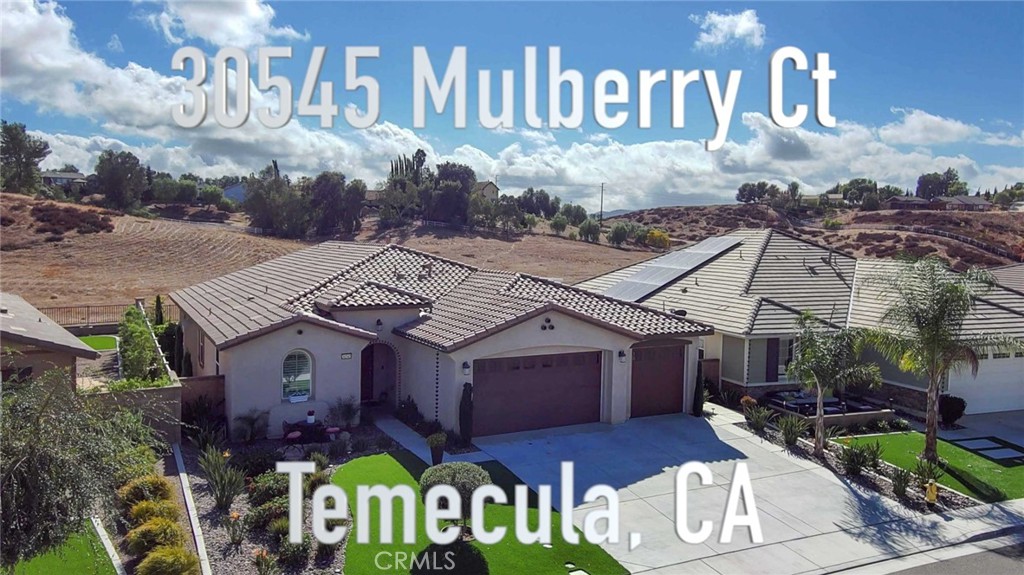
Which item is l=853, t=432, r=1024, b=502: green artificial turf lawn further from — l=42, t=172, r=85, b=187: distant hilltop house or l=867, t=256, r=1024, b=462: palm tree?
l=42, t=172, r=85, b=187: distant hilltop house

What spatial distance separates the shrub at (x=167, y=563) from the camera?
10414 mm

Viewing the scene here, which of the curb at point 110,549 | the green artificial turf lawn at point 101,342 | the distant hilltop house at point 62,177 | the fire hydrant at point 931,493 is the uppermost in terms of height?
the distant hilltop house at point 62,177

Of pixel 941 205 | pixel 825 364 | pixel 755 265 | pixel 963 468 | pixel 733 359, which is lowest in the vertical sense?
pixel 963 468

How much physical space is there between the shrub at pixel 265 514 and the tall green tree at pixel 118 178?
3129 inches

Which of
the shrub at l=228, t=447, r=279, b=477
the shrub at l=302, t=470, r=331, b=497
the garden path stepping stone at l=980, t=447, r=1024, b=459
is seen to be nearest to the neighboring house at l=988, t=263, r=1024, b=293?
the garden path stepping stone at l=980, t=447, r=1024, b=459

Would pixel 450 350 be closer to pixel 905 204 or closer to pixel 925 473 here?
pixel 925 473

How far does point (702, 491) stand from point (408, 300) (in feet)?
32.9

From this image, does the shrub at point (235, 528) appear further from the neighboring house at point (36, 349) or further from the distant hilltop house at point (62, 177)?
the distant hilltop house at point (62, 177)

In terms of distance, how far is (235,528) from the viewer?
1216 centimetres

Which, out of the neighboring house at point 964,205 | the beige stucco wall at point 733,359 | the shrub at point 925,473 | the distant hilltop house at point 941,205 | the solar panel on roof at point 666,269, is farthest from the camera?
the neighboring house at point 964,205

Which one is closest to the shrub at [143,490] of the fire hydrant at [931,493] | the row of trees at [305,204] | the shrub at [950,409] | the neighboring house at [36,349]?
the neighboring house at [36,349]

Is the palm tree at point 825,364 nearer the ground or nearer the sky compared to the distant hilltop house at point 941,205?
nearer the ground

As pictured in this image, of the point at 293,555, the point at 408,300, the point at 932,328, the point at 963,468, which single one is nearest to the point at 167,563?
the point at 293,555

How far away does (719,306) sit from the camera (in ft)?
84.7
